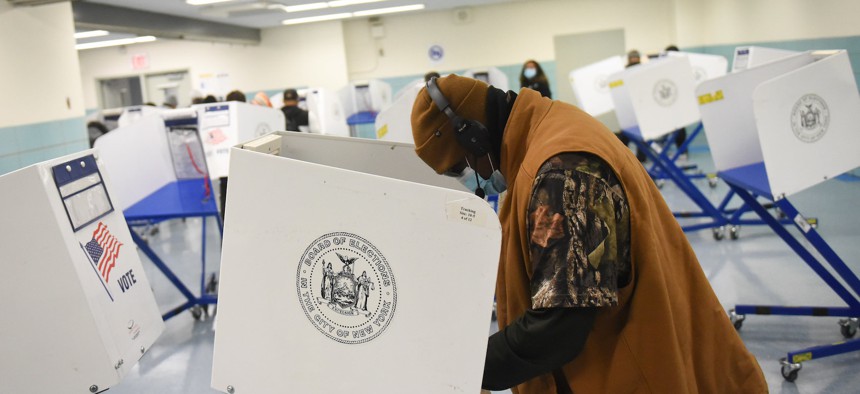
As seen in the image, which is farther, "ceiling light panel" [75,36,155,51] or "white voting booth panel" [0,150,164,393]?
"ceiling light panel" [75,36,155,51]

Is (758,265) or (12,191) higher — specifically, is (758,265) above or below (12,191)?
below

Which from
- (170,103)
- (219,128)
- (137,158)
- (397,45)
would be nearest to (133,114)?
(170,103)

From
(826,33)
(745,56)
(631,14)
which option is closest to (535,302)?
(745,56)

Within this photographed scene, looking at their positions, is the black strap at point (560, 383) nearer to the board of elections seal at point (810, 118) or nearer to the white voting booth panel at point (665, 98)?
the board of elections seal at point (810, 118)

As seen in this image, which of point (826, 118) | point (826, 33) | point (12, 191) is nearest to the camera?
point (12, 191)

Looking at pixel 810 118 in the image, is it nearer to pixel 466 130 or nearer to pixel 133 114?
pixel 466 130

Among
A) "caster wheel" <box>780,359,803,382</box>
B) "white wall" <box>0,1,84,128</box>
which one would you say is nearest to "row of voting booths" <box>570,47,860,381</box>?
"caster wheel" <box>780,359,803,382</box>

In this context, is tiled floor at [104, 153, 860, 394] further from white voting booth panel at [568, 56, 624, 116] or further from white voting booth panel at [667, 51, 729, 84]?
white voting booth panel at [568, 56, 624, 116]

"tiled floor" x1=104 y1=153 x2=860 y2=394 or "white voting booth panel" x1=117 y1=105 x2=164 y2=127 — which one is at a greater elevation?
"white voting booth panel" x1=117 y1=105 x2=164 y2=127

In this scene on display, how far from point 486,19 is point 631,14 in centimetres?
246

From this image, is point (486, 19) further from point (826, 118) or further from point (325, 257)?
point (325, 257)

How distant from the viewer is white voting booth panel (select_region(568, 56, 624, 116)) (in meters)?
7.33

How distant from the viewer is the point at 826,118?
2.94 m

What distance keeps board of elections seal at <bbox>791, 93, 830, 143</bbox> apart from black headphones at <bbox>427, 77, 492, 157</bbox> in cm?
203
